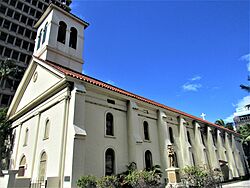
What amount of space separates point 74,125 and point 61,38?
551 inches

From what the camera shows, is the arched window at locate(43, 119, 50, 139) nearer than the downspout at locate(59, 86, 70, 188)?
No

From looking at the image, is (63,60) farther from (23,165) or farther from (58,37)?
(23,165)

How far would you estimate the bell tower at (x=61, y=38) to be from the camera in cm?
2156

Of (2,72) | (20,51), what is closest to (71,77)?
(2,72)

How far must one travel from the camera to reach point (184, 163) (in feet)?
71.0

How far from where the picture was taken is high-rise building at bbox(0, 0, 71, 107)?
1676 inches

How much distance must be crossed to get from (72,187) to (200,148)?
18.6 metres

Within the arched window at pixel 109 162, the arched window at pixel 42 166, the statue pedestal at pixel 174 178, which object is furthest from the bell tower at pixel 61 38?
the statue pedestal at pixel 174 178

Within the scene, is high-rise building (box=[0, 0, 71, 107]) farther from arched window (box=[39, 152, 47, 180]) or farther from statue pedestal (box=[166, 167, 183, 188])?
statue pedestal (box=[166, 167, 183, 188])

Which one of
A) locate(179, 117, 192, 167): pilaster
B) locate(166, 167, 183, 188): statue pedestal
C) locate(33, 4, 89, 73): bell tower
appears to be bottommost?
locate(166, 167, 183, 188): statue pedestal

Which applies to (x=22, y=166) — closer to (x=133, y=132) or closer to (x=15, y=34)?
(x=133, y=132)

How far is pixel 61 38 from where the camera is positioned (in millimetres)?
23375

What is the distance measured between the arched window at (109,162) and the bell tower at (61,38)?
1155 cm

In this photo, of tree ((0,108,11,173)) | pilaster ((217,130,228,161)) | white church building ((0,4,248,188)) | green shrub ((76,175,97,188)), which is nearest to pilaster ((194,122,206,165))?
white church building ((0,4,248,188))
